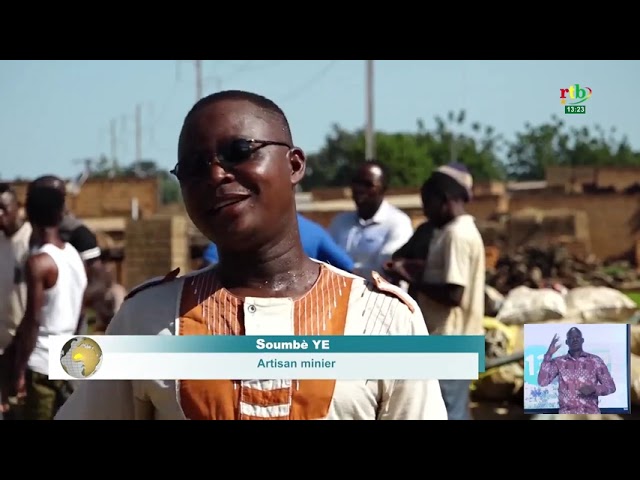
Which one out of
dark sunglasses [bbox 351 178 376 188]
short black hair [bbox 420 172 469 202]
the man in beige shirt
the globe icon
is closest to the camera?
the globe icon

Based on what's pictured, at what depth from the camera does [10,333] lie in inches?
182

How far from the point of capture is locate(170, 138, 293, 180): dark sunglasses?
93.8 inches

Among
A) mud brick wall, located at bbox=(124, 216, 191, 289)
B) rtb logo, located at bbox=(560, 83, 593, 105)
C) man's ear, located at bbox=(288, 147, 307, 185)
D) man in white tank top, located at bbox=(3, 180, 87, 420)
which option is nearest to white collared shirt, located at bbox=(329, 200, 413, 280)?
mud brick wall, located at bbox=(124, 216, 191, 289)

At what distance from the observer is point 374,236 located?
17.0 ft

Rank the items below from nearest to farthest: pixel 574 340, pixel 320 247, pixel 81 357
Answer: pixel 81 357 → pixel 320 247 → pixel 574 340

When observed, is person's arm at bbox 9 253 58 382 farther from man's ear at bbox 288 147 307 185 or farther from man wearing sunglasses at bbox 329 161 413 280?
man's ear at bbox 288 147 307 185

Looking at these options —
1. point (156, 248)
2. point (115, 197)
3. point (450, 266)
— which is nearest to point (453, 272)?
point (450, 266)

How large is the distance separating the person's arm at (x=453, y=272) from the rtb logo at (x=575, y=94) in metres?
0.85

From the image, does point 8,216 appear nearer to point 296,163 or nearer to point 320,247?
point 320,247

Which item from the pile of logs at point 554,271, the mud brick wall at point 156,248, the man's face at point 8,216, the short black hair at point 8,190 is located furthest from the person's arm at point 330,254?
the pile of logs at point 554,271

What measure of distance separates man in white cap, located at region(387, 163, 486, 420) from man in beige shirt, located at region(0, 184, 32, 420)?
1628 millimetres

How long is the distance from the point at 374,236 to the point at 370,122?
700mm

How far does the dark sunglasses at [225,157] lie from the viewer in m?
2.38
